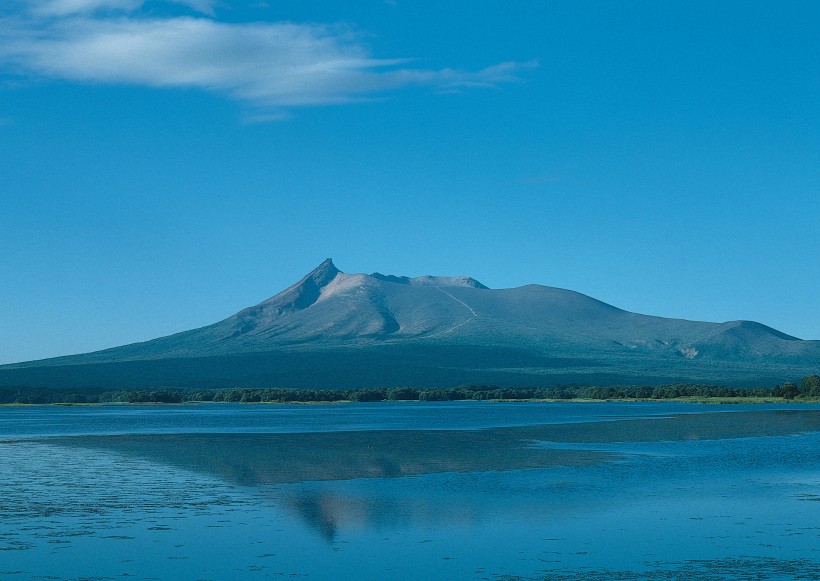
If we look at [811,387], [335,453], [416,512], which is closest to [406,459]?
[335,453]

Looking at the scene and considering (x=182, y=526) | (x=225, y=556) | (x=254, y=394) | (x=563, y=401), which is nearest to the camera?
(x=225, y=556)

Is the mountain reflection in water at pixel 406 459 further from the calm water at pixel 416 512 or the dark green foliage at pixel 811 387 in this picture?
the dark green foliage at pixel 811 387

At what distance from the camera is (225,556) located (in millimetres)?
20078

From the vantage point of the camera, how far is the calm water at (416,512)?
19.2m

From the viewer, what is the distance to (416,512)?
25.2m

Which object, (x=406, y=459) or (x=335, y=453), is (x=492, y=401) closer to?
(x=335, y=453)

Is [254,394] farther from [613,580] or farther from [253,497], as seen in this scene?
[613,580]

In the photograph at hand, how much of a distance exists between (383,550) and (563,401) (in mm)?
130345

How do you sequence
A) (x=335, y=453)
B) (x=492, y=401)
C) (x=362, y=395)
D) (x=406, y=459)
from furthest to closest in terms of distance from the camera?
(x=362, y=395)
(x=492, y=401)
(x=335, y=453)
(x=406, y=459)

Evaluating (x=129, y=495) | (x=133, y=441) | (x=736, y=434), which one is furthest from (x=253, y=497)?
(x=736, y=434)

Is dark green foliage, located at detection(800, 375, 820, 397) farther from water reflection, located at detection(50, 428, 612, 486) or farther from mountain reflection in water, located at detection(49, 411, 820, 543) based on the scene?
water reflection, located at detection(50, 428, 612, 486)

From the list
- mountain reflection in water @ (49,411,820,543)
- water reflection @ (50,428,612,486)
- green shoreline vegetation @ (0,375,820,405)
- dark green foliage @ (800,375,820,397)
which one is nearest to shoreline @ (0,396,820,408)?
green shoreline vegetation @ (0,375,820,405)

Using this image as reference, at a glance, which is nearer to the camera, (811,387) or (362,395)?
(811,387)

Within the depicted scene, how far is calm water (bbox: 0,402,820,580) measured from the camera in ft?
62.9
